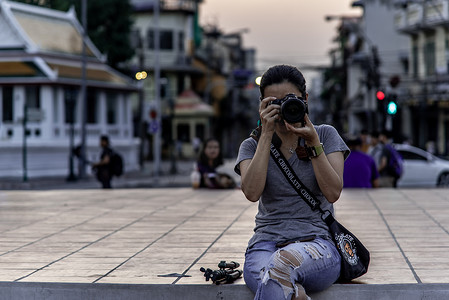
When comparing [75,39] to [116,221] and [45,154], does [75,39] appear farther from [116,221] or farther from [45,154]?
[116,221]

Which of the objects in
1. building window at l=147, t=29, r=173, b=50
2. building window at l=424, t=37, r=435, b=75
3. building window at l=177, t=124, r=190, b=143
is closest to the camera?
building window at l=424, t=37, r=435, b=75

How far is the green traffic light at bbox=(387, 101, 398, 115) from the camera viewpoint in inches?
822

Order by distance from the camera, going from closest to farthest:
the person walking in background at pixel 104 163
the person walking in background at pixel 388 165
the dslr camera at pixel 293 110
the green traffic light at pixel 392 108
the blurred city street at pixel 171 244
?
1. the dslr camera at pixel 293 110
2. the blurred city street at pixel 171 244
3. the person walking in background at pixel 388 165
4. the person walking in background at pixel 104 163
5. the green traffic light at pixel 392 108

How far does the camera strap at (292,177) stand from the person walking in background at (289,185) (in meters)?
0.03

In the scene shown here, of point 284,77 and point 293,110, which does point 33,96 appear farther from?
point 293,110

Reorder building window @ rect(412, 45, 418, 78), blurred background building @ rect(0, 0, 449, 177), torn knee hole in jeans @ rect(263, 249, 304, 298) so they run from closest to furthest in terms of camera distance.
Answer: torn knee hole in jeans @ rect(263, 249, 304, 298), blurred background building @ rect(0, 0, 449, 177), building window @ rect(412, 45, 418, 78)

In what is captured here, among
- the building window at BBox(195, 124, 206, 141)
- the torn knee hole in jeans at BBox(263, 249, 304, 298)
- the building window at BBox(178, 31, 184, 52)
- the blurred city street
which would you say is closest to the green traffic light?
the blurred city street

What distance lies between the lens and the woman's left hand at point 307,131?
17.2ft

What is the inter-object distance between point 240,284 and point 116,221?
5.07 metres

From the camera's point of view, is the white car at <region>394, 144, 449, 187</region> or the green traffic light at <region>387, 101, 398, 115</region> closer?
the green traffic light at <region>387, 101, 398, 115</region>

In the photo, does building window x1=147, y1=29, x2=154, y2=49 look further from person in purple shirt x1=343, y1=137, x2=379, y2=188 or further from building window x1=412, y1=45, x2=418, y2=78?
person in purple shirt x1=343, y1=137, x2=379, y2=188

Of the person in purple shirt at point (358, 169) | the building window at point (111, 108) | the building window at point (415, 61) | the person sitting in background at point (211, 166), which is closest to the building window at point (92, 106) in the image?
the building window at point (111, 108)

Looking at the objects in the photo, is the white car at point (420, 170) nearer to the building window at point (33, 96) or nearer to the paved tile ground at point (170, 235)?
the paved tile ground at point (170, 235)

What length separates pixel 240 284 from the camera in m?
5.83
